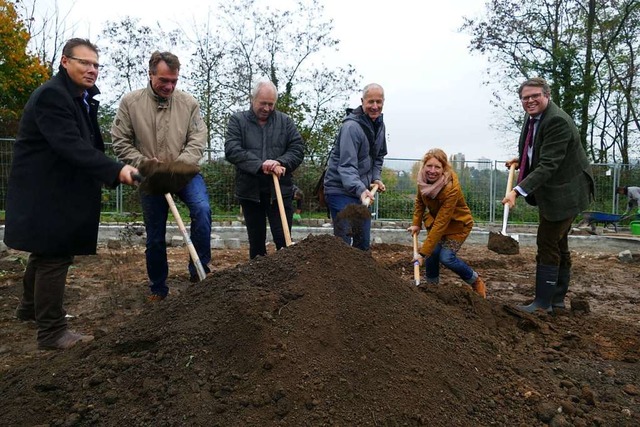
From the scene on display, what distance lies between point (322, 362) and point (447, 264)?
2650 millimetres

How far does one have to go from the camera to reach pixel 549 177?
14.8ft

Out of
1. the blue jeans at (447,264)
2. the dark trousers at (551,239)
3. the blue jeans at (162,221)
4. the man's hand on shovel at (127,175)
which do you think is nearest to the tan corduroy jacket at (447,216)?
the blue jeans at (447,264)

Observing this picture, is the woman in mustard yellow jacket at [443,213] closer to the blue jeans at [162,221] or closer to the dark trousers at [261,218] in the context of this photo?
the dark trousers at [261,218]

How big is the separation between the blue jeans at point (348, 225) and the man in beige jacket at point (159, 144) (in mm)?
1116

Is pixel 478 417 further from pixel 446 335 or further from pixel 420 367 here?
pixel 446 335

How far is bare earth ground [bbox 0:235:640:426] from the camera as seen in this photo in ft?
8.02

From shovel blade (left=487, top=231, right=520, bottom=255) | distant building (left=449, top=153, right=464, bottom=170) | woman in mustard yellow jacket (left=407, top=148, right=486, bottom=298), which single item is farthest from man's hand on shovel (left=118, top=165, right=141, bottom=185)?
distant building (left=449, top=153, right=464, bottom=170)

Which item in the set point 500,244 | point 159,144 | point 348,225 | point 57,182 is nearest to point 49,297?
point 57,182

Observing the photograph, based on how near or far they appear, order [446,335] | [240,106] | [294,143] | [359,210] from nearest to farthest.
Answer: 1. [446,335]
2. [359,210]
3. [294,143]
4. [240,106]

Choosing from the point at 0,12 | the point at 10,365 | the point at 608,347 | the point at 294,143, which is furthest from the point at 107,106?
the point at 608,347

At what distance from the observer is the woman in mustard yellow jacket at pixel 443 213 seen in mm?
4969

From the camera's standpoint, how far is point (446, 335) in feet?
10.5

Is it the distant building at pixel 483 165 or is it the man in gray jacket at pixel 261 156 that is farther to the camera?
the distant building at pixel 483 165

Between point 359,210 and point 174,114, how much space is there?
1773mm
